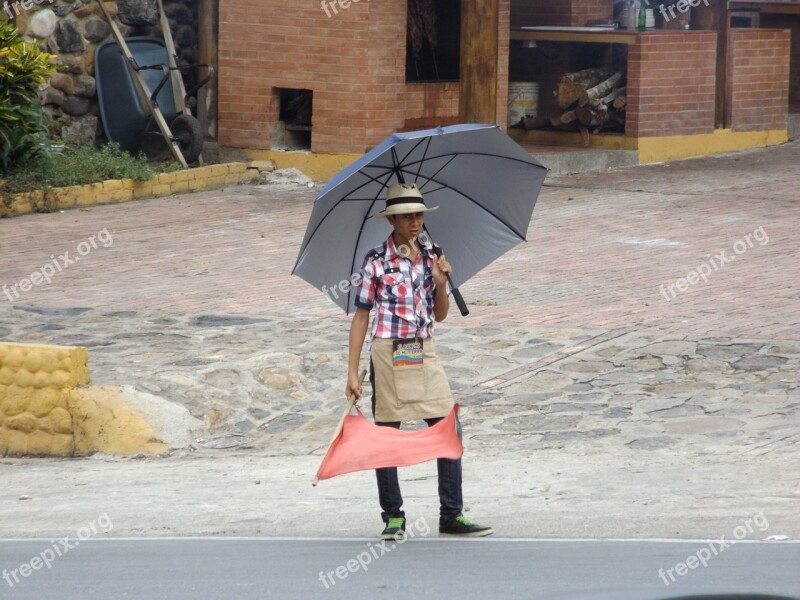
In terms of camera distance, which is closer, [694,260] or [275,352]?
[275,352]

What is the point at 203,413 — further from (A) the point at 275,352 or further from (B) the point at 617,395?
(B) the point at 617,395

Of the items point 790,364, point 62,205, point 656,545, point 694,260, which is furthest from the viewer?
point 62,205

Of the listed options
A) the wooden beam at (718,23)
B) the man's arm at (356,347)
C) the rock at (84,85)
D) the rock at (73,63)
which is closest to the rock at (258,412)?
the man's arm at (356,347)

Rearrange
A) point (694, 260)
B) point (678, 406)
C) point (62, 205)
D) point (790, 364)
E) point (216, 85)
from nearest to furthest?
point (678, 406)
point (790, 364)
point (694, 260)
point (62, 205)
point (216, 85)

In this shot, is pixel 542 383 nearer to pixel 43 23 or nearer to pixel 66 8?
pixel 43 23

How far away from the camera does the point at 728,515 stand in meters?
6.12

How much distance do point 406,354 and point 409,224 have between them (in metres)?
0.57

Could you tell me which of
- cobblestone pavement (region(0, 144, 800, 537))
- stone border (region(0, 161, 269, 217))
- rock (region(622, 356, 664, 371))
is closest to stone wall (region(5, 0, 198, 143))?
stone border (region(0, 161, 269, 217))

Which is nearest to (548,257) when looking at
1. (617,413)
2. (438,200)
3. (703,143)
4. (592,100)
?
(617,413)

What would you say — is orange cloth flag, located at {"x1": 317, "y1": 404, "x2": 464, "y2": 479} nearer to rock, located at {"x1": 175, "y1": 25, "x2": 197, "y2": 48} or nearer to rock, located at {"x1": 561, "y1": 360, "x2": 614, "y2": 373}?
rock, located at {"x1": 561, "y1": 360, "x2": 614, "y2": 373}

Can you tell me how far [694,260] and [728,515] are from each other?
19.7 feet

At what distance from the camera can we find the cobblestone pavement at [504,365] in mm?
6621

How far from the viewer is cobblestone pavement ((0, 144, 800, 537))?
662cm

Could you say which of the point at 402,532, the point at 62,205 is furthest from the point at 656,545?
the point at 62,205
